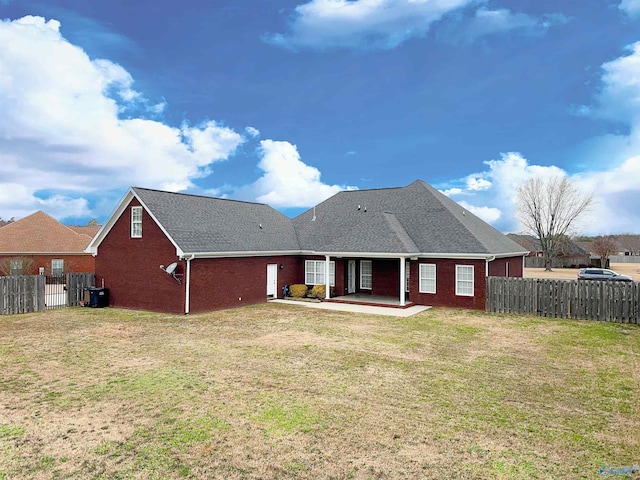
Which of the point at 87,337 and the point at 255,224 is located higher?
the point at 255,224

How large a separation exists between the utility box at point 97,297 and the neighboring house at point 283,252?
1.52 feet

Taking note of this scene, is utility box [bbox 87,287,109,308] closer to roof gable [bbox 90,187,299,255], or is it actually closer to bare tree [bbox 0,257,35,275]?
roof gable [bbox 90,187,299,255]

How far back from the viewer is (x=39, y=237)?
35.3 meters

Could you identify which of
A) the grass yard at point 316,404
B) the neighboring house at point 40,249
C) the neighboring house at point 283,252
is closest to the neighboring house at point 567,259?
the neighboring house at point 283,252

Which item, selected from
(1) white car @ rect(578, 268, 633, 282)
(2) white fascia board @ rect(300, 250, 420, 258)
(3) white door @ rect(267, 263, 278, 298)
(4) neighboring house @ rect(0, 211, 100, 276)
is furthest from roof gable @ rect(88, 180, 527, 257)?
(4) neighboring house @ rect(0, 211, 100, 276)

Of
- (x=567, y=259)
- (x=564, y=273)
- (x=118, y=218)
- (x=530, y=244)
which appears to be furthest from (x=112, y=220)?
(x=530, y=244)

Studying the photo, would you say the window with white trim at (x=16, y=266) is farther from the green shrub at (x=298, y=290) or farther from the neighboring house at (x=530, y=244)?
the neighboring house at (x=530, y=244)

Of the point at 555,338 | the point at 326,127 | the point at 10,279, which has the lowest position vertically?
the point at 555,338

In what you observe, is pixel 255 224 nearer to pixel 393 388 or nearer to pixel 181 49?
pixel 181 49

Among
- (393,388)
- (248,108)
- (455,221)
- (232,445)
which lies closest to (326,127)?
(248,108)

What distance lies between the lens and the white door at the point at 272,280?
22.6m

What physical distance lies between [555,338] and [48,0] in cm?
2221

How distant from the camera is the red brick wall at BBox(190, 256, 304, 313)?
60.7ft

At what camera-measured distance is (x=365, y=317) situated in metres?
17.4
